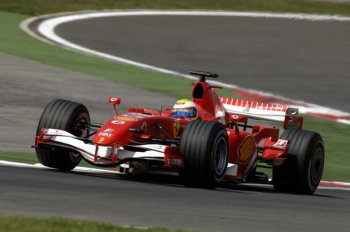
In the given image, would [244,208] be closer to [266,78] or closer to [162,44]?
[266,78]

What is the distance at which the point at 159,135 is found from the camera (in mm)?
12219

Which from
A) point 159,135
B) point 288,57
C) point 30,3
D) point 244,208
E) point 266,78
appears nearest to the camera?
point 244,208

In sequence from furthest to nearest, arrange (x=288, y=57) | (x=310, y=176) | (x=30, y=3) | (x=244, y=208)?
(x=30, y=3) → (x=288, y=57) → (x=310, y=176) → (x=244, y=208)

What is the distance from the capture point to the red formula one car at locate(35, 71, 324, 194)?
37.8ft

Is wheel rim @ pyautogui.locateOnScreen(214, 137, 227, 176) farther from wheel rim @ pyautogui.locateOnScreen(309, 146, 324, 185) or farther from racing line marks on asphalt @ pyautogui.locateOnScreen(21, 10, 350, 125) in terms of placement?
racing line marks on asphalt @ pyautogui.locateOnScreen(21, 10, 350, 125)

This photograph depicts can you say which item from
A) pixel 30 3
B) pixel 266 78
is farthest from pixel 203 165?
pixel 30 3

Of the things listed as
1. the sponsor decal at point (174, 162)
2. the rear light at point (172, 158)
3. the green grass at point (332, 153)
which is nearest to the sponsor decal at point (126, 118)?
the rear light at point (172, 158)

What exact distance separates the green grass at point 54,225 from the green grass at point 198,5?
24308 millimetres

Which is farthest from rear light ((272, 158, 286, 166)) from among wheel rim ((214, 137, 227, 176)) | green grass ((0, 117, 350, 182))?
green grass ((0, 117, 350, 182))

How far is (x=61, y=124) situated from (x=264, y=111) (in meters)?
2.82

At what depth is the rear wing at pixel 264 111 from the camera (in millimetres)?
13555

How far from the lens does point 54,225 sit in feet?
25.4

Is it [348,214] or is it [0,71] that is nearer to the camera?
[348,214]

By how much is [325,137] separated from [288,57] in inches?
343
